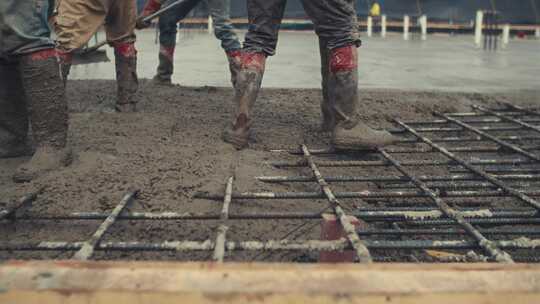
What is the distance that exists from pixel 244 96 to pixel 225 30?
172 centimetres

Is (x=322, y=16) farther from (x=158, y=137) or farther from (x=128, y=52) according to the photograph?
(x=128, y=52)

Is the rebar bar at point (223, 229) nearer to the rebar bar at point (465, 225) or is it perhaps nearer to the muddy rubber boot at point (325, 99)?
the rebar bar at point (465, 225)

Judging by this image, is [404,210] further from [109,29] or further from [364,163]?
[109,29]

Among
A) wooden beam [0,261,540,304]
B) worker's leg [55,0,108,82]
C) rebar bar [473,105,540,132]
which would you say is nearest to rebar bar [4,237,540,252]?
wooden beam [0,261,540,304]

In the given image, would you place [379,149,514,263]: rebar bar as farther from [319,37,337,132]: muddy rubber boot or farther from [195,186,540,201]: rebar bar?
[319,37,337,132]: muddy rubber boot

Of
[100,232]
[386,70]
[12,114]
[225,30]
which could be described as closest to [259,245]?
[100,232]

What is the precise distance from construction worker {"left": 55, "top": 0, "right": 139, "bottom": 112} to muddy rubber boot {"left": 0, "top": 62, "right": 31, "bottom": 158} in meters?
0.27

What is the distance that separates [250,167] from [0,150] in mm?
1060

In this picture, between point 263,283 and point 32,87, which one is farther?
point 32,87

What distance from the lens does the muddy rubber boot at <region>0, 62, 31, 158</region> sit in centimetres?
222

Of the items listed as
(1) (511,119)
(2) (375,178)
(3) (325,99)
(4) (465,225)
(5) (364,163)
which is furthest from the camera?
(1) (511,119)

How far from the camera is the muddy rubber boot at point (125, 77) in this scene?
315 cm

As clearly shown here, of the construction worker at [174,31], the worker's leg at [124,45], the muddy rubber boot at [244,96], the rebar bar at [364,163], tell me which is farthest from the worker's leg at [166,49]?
the rebar bar at [364,163]

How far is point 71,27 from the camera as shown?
247 centimetres
